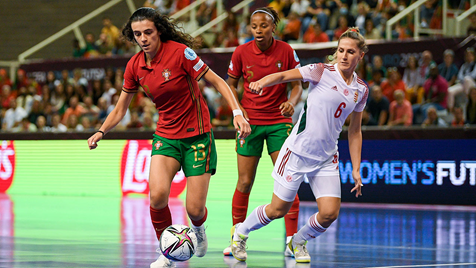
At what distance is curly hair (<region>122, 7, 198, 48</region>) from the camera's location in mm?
5840

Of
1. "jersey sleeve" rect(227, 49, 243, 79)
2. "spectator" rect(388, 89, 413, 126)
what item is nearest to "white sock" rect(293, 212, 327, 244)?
"jersey sleeve" rect(227, 49, 243, 79)

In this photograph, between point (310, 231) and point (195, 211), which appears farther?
point (310, 231)

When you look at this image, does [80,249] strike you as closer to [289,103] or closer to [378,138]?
[289,103]

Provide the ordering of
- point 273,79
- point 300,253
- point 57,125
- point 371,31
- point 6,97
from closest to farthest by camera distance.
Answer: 1. point 273,79
2. point 300,253
3. point 371,31
4. point 57,125
5. point 6,97

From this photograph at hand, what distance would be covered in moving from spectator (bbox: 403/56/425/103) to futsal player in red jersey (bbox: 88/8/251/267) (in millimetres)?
8896

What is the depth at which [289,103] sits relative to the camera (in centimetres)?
645

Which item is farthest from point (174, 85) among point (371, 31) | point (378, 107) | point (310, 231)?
point (371, 31)

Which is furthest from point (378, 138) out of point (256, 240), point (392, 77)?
point (256, 240)

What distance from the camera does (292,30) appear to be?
17375 mm

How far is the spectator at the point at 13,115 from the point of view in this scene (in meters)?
19.4

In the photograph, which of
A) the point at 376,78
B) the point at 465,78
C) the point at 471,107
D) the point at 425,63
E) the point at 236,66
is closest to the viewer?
the point at 236,66

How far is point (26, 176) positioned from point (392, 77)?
8.73 metres

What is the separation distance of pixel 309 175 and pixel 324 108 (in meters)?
0.63

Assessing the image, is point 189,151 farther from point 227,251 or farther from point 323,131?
point 227,251
